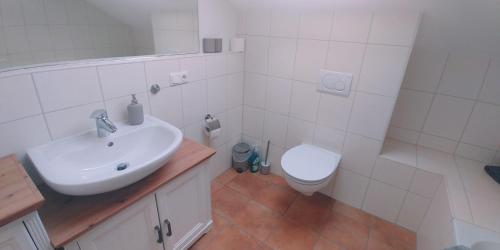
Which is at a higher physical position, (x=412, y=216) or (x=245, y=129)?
(x=245, y=129)

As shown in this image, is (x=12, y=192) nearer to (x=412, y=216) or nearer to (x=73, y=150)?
(x=73, y=150)

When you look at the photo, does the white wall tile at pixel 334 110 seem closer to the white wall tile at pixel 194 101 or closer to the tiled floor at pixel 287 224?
the tiled floor at pixel 287 224

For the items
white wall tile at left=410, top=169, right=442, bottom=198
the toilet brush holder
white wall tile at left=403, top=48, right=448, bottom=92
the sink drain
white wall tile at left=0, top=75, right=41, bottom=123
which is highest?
white wall tile at left=403, top=48, right=448, bottom=92

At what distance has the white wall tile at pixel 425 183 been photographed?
5.12 feet

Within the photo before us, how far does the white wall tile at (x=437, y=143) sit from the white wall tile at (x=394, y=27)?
32.6 inches

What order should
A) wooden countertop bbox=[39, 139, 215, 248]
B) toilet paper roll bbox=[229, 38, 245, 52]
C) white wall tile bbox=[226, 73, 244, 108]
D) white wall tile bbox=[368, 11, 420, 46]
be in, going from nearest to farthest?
wooden countertop bbox=[39, 139, 215, 248], white wall tile bbox=[368, 11, 420, 46], toilet paper roll bbox=[229, 38, 245, 52], white wall tile bbox=[226, 73, 244, 108]

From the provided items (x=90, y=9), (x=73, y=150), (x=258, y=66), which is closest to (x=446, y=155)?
(x=258, y=66)

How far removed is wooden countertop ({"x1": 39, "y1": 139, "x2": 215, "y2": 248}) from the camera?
864 mm

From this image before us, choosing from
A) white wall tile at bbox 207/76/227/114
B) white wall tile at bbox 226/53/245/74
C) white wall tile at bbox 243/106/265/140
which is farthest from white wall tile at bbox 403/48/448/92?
white wall tile at bbox 207/76/227/114

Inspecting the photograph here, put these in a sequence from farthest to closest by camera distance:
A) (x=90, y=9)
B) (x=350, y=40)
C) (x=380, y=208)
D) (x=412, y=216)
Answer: (x=380, y=208), (x=412, y=216), (x=350, y=40), (x=90, y=9)

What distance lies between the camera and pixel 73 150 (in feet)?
3.59

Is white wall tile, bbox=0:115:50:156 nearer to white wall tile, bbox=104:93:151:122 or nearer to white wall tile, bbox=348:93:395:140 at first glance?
white wall tile, bbox=104:93:151:122

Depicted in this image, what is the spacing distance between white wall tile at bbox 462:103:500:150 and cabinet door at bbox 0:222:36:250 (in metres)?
2.41

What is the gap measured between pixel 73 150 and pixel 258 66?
1432mm
